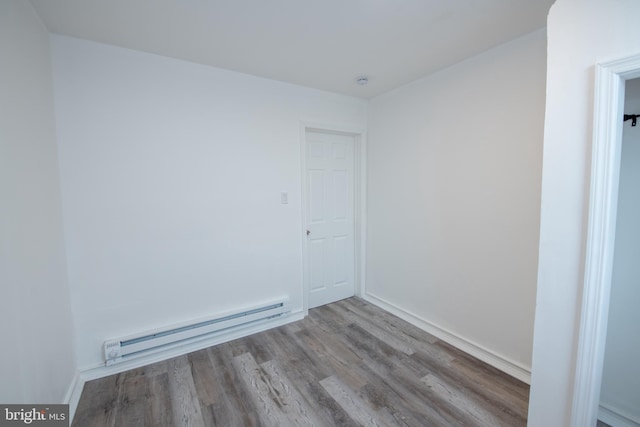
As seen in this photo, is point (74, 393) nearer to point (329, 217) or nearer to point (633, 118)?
point (329, 217)

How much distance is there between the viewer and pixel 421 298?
9.07 ft

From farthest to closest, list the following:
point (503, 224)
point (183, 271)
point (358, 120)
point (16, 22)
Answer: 1. point (358, 120)
2. point (183, 271)
3. point (503, 224)
4. point (16, 22)

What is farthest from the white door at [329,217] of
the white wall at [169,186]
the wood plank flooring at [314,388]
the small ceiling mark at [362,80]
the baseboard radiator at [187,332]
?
the wood plank flooring at [314,388]

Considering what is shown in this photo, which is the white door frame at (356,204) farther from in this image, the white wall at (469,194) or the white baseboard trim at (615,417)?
the white baseboard trim at (615,417)

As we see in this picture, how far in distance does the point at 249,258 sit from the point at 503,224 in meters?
2.17

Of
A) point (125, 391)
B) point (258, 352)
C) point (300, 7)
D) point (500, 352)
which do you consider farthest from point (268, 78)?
point (500, 352)

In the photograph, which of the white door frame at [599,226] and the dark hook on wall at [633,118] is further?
the dark hook on wall at [633,118]

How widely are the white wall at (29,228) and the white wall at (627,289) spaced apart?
122 inches

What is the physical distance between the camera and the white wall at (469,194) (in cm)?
196

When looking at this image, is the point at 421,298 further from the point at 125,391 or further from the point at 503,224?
the point at 125,391

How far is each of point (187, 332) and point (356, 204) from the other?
2.22 m

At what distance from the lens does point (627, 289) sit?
1621 mm

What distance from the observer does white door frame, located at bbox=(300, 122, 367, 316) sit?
9.77ft

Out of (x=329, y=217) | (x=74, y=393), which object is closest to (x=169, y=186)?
(x=74, y=393)
